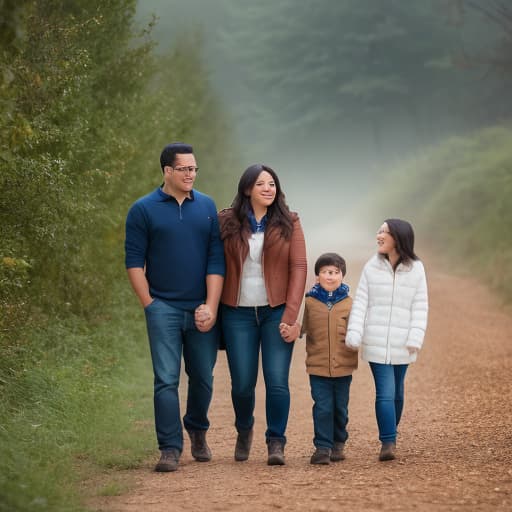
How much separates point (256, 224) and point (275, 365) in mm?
1031

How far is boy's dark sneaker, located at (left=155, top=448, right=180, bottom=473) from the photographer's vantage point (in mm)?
6984

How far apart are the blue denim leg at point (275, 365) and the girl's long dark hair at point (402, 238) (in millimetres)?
989

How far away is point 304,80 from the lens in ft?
178

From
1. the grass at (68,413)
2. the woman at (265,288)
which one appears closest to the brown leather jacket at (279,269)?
the woman at (265,288)

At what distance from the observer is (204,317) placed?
6.98 metres

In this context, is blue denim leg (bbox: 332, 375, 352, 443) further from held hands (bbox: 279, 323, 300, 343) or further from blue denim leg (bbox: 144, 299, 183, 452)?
blue denim leg (bbox: 144, 299, 183, 452)

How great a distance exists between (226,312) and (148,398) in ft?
13.2

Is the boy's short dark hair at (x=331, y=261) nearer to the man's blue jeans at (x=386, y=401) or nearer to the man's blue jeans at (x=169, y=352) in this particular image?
the man's blue jeans at (x=386, y=401)

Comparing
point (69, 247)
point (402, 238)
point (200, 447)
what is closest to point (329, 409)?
point (200, 447)

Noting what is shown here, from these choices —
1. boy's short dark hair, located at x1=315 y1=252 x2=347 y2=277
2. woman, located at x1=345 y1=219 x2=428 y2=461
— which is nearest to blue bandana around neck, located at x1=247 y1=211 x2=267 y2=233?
boy's short dark hair, located at x1=315 y1=252 x2=347 y2=277

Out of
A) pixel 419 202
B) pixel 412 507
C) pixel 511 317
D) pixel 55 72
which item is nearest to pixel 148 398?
pixel 55 72

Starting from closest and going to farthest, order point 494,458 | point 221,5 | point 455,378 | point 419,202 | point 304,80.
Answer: point 494,458
point 455,378
point 419,202
point 304,80
point 221,5

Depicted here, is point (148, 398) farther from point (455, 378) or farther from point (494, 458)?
point (494, 458)

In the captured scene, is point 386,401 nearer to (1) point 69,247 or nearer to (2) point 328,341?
(2) point 328,341
